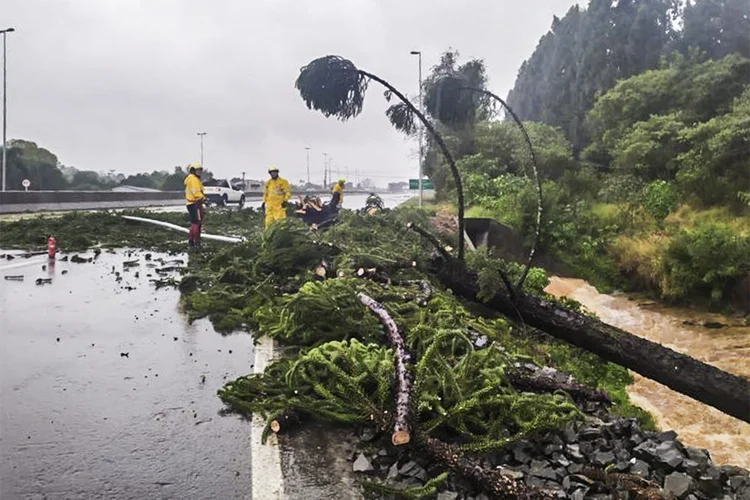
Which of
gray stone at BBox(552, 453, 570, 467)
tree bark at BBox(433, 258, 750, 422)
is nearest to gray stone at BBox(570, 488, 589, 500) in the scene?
gray stone at BBox(552, 453, 570, 467)

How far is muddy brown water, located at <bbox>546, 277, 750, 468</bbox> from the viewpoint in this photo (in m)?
8.19

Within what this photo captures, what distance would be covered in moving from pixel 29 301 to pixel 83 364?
3.07 metres

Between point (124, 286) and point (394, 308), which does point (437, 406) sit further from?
point (124, 286)

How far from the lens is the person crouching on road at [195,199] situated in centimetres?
1216

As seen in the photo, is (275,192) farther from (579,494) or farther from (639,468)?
(579,494)

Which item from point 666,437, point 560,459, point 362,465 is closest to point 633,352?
point 666,437

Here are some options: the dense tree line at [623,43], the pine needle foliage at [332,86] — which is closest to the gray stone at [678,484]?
the pine needle foliage at [332,86]

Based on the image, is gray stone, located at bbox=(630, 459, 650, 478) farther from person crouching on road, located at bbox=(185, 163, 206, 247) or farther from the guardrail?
the guardrail

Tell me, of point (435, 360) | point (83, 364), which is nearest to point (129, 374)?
point (83, 364)

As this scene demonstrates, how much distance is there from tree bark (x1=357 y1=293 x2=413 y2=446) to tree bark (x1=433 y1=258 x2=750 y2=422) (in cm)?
200

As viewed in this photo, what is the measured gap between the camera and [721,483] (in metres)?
3.41

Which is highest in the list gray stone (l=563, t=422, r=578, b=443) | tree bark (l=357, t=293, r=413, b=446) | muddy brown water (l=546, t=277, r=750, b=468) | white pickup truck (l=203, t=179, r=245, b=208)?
white pickup truck (l=203, t=179, r=245, b=208)

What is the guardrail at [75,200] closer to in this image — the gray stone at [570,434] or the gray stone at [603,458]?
the gray stone at [570,434]

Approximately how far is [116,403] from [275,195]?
927 centimetres
